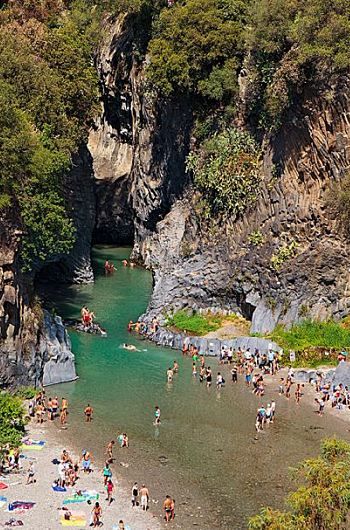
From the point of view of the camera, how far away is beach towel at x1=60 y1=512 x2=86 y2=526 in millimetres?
31391

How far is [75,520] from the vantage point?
3164cm

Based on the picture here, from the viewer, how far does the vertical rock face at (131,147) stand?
6638cm

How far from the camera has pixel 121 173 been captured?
7888 centimetres

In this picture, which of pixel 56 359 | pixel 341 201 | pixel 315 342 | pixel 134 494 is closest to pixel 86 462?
pixel 134 494

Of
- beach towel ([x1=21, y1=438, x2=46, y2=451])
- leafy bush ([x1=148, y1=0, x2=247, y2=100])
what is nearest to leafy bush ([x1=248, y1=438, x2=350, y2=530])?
beach towel ([x1=21, y1=438, x2=46, y2=451])

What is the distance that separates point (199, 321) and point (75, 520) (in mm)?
24625

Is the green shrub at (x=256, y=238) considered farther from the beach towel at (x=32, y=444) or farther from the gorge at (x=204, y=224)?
the beach towel at (x=32, y=444)

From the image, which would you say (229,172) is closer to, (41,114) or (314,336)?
(41,114)

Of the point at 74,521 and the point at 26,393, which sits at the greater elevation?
the point at 26,393

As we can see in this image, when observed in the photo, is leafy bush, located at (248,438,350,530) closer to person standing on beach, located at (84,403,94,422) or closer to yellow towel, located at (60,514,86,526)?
yellow towel, located at (60,514,86,526)

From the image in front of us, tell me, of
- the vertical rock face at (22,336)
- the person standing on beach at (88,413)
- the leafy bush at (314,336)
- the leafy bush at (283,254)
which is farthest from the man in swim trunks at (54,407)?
the leafy bush at (283,254)

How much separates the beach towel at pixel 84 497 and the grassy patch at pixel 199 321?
2073 centimetres

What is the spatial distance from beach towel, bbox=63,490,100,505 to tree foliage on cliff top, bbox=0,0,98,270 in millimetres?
16501

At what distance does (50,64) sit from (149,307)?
19132mm
